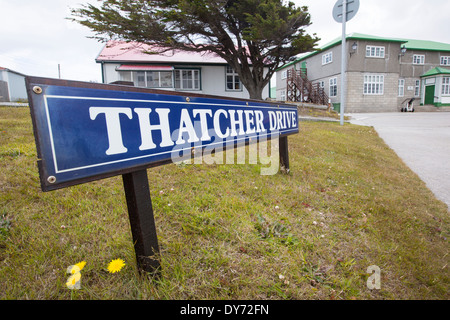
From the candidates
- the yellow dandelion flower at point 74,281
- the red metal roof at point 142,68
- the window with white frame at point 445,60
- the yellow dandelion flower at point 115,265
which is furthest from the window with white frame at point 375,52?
the yellow dandelion flower at point 74,281

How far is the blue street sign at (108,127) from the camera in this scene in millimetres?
1011

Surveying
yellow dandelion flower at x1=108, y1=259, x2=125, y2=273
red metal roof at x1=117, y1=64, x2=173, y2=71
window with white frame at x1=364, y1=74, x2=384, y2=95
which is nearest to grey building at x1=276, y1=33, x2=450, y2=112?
window with white frame at x1=364, y1=74, x2=384, y2=95

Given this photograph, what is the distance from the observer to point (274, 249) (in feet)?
6.43

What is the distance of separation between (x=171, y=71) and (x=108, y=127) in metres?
19.8

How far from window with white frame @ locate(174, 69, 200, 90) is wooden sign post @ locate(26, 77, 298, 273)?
1880cm

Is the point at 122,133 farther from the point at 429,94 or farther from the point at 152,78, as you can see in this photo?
the point at 429,94

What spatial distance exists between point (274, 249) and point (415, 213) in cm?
225

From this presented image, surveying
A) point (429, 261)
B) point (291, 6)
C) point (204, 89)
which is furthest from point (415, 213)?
point (204, 89)

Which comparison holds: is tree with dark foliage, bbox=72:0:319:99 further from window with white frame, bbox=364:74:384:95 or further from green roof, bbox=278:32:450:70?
window with white frame, bbox=364:74:384:95

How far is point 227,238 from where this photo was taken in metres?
2.04

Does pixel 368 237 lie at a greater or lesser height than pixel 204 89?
lesser

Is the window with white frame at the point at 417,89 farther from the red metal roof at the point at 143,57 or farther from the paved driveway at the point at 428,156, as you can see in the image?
the paved driveway at the point at 428,156

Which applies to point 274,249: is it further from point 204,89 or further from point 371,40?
point 371,40
